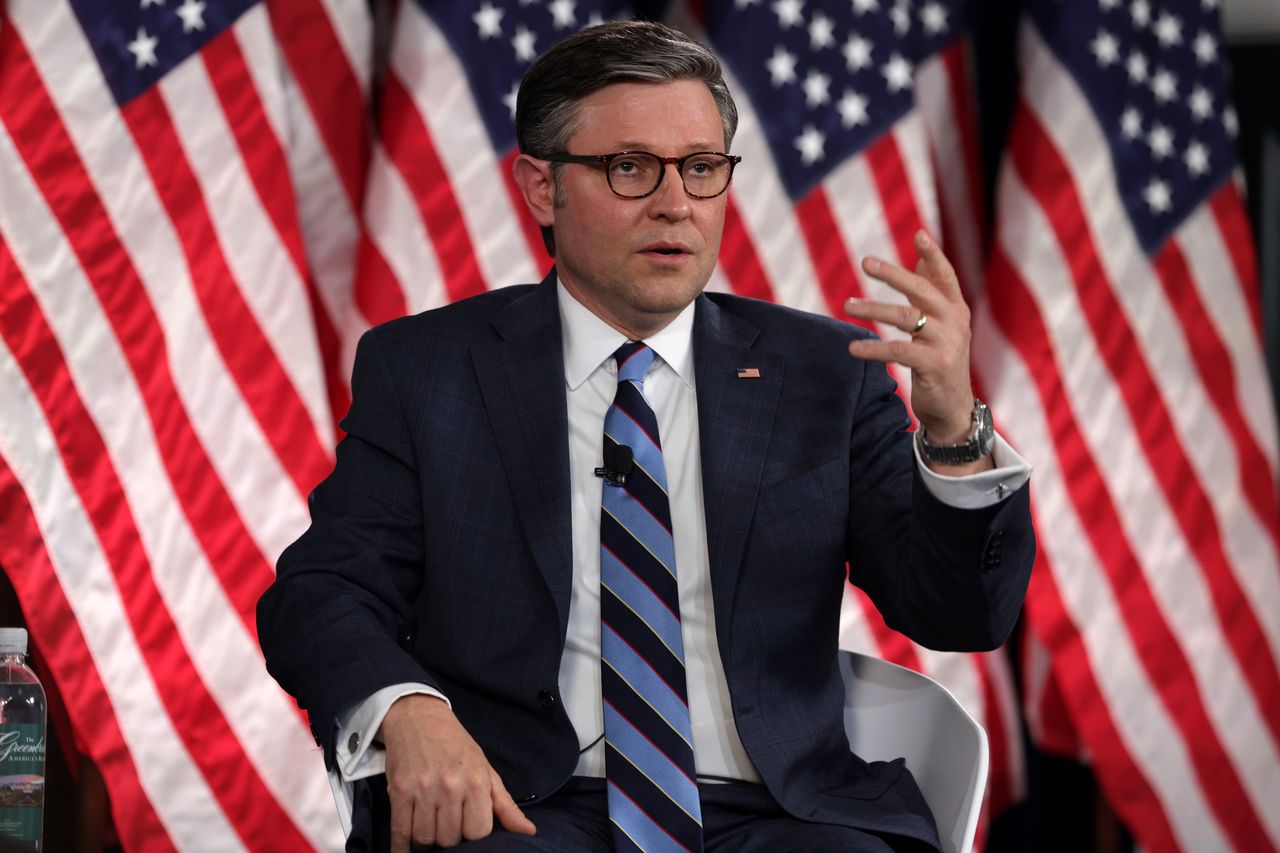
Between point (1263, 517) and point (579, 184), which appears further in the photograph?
point (1263, 517)

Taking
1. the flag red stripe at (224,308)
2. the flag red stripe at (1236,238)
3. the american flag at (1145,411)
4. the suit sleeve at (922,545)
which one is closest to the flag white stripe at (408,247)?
the flag red stripe at (224,308)

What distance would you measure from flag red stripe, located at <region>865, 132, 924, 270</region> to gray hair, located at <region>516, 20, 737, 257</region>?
5.46ft

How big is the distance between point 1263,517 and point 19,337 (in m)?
3.14

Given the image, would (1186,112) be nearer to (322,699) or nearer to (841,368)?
(841,368)

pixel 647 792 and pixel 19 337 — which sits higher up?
pixel 19 337

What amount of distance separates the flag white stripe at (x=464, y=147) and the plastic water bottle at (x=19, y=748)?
4.67ft

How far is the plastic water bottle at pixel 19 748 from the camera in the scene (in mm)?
2500

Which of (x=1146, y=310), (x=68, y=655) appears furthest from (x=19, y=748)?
(x=1146, y=310)

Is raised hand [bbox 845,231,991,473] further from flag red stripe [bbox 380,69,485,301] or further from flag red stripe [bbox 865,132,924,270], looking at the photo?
flag red stripe [bbox 865,132,924,270]

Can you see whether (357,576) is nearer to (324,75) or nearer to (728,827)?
(728,827)

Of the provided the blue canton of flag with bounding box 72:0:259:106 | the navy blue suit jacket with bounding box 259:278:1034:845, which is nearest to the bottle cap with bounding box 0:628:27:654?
the navy blue suit jacket with bounding box 259:278:1034:845

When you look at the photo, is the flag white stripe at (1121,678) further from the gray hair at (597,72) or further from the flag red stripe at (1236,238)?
the gray hair at (597,72)

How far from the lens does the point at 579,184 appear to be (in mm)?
2045

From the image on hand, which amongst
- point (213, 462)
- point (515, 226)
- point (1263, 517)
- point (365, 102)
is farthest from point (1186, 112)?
point (213, 462)
